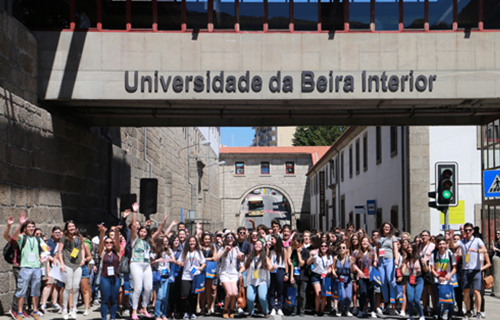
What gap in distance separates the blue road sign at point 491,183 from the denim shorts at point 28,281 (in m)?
12.6

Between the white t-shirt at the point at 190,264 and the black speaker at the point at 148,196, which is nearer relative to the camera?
the white t-shirt at the point at 190,264

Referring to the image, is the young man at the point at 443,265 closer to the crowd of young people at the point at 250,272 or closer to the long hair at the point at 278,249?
the crowd of young people at the point at 250,272

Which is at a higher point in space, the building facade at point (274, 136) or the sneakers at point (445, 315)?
the building facade at point (274, 136)

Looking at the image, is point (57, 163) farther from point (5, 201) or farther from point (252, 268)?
point (252, 268)

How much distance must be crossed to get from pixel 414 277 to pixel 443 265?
25.5 inches

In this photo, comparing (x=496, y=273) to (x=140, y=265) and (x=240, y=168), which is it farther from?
(x=240, y=168)

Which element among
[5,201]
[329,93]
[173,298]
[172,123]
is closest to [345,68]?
[329,93]

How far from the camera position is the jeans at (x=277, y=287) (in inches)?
543

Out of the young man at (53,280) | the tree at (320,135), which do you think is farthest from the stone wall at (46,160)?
the tree at (320,135)

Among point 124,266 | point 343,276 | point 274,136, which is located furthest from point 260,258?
point 274,136

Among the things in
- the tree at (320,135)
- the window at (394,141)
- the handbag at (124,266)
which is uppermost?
the tree at (320,135)

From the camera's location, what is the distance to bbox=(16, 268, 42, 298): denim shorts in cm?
1194

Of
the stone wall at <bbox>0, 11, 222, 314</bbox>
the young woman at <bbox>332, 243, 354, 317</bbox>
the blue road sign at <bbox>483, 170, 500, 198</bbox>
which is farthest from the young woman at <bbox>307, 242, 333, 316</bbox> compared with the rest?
the blue road sign at <bbox>483, 170, 500, 198</bbox>

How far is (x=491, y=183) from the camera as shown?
61.7 feet
